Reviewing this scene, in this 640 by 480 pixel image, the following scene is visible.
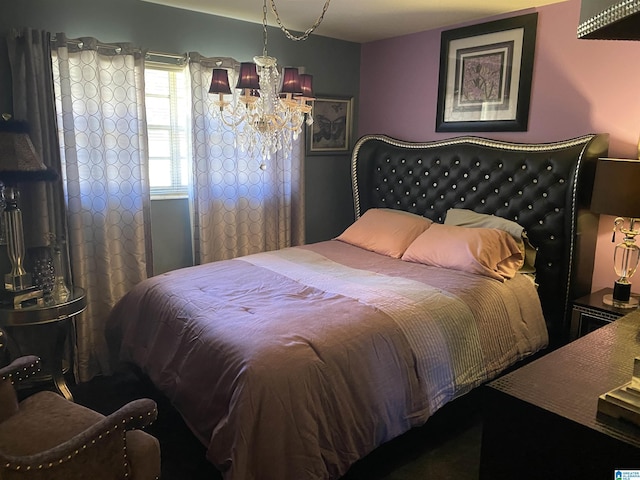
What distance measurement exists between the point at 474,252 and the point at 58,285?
251 centimetres

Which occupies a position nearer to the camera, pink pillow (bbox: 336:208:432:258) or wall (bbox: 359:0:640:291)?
wall (bbox: 359:0:640:291)

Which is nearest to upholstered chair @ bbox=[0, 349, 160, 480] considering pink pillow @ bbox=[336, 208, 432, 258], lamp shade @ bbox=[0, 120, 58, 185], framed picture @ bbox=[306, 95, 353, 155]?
lamp shade @ bbox=[0, 120, 58, 185]

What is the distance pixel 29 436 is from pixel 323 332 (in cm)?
120

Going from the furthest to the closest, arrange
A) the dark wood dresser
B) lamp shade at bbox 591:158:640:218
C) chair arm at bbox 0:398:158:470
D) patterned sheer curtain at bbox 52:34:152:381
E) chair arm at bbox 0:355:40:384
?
patterned sheer curtain at bbox 52:34:152:381 < lamp shade at bbox 591:158:640:218 < chair arm at bbox 0:355:40:384 < chair arm at bbox 0:398:158:470 < the dark wood dresser

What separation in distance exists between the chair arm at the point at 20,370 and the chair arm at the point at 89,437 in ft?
1.76

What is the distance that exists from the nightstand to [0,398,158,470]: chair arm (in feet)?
8.06

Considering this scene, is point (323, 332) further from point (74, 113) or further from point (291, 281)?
point (74, 113)

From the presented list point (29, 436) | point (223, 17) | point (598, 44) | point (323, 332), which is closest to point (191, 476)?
point (29, 436)

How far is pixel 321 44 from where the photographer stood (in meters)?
4.20

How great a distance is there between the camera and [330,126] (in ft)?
14.4

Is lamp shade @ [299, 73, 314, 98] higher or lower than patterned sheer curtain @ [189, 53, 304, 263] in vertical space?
higher

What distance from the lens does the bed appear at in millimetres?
1895

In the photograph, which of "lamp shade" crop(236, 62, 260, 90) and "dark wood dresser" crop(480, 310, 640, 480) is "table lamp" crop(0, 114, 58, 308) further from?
"dark wood dresser" crop(480, 310, 640, 480)

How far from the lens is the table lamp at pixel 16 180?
8.36 ft
